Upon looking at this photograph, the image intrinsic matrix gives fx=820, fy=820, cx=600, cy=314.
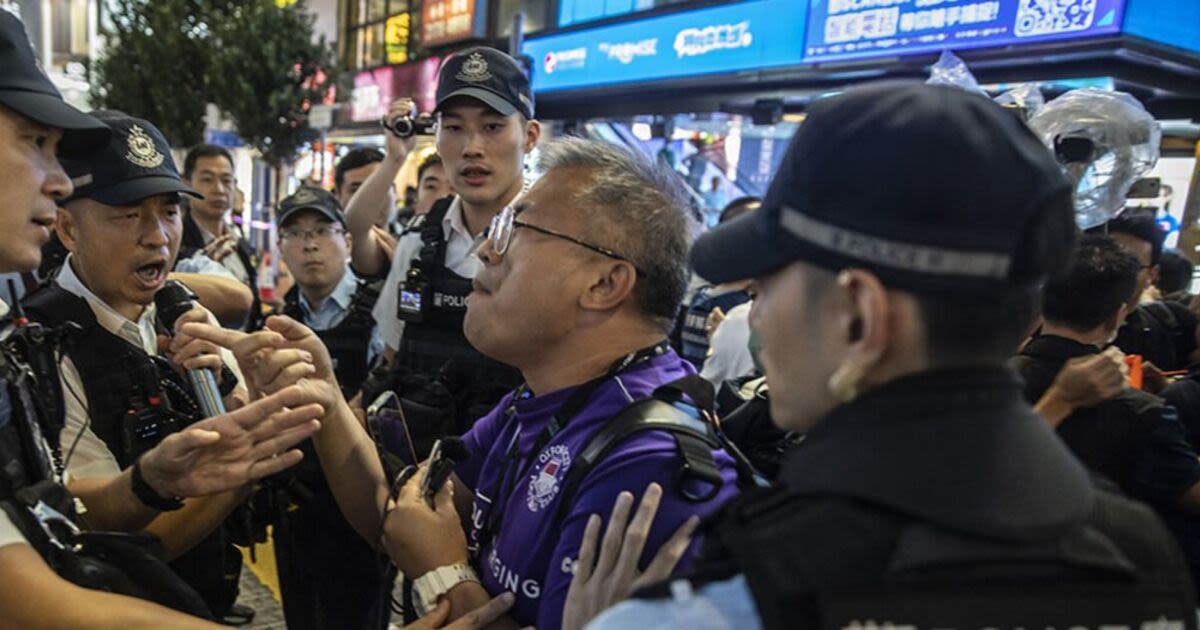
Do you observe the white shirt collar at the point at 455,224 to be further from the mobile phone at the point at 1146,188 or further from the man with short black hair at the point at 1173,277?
the man with short black hair at the point at 1173,277

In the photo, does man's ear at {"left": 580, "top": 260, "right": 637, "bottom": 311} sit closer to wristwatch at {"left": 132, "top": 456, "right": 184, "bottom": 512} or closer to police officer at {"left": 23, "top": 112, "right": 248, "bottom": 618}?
police officer at {"left": 23, "top": 112, "right": 248, "bottom": 618}

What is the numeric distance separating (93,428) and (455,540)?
41.4 inches

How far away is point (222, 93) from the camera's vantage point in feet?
36.2

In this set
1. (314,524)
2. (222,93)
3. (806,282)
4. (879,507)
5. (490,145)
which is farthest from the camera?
(222,93)

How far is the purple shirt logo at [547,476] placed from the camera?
1552 mm

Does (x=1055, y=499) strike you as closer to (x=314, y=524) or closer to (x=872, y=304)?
(x=872, y=304)

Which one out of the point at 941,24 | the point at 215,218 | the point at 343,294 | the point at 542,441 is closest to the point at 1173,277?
the point at 941,24

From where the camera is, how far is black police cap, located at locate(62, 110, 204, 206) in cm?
220

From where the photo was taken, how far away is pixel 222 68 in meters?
11.0

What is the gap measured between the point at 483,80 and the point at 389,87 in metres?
13.6

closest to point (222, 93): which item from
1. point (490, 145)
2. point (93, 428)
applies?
point (490, 145)

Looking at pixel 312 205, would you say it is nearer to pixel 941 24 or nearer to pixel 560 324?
pixel 560 324

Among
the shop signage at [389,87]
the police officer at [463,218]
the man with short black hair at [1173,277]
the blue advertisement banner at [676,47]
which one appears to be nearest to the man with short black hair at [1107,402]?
the police officer at [463,218]

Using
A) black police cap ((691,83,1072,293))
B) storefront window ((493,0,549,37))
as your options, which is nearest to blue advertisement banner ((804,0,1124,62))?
black police cap ((691,83,1072,293))
